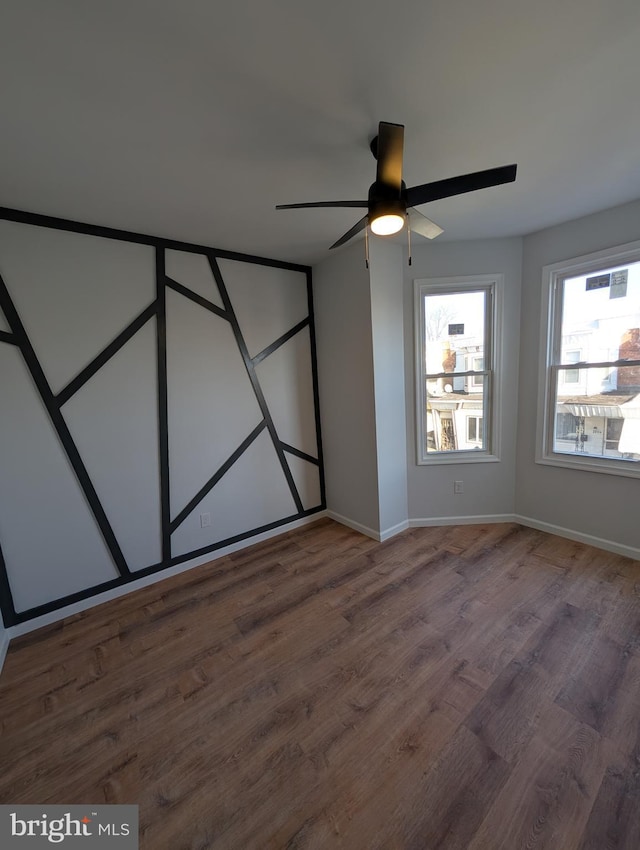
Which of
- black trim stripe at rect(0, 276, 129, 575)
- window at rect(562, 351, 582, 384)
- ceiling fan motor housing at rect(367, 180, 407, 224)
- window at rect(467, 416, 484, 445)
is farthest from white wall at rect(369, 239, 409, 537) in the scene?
black trim stripe at rect(0, 276, 129, 575)

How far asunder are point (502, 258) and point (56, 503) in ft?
13.7

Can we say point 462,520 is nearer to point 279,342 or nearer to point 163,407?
point 279,342

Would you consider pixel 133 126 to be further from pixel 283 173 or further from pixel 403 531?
pixel 403 531

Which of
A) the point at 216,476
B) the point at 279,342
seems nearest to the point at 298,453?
the point at 216,476

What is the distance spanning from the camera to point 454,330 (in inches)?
121

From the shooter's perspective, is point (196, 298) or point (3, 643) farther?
point (196, 298)

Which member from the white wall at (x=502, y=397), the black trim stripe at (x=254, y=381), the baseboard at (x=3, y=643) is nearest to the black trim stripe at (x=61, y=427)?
the baseboard at (x=3, y=643)

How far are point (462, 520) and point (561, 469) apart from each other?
3.32ft

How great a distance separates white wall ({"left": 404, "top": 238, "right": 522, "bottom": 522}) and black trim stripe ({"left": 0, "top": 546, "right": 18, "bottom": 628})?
3225 mm

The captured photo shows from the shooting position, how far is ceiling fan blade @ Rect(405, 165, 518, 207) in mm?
1333

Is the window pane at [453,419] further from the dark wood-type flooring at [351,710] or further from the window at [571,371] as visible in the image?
the dark wood-type flooring at [351,710]

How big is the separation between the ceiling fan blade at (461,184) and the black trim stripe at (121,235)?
184 centimetres

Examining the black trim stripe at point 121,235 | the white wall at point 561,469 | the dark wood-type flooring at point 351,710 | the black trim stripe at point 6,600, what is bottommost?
the dark wood-type flooring at point 351,710

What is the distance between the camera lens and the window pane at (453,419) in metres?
3.17
